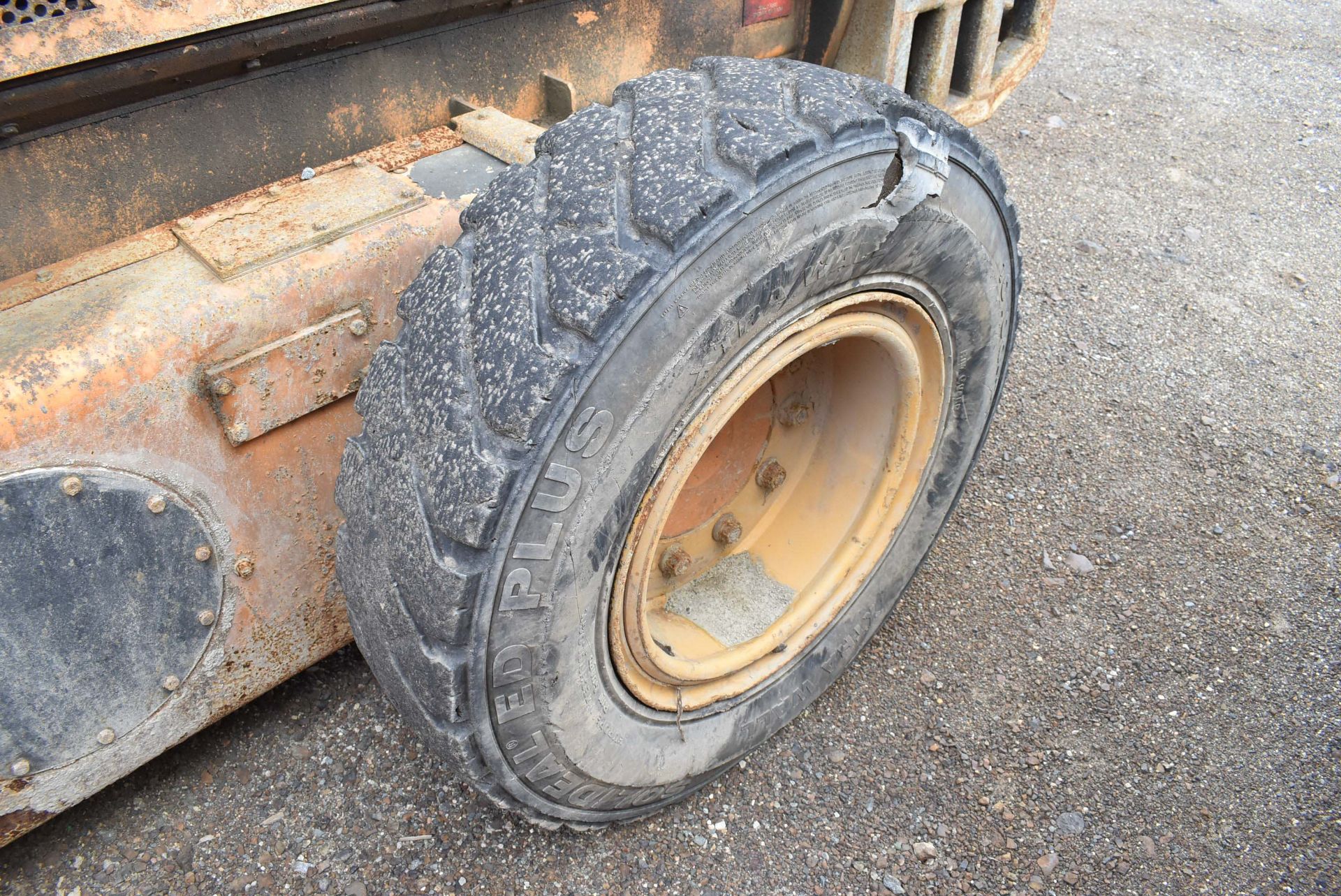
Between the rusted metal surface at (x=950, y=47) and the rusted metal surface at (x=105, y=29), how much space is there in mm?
1431

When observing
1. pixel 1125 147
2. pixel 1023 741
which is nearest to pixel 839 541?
pixel 1023 741

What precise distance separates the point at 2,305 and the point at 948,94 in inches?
86.9

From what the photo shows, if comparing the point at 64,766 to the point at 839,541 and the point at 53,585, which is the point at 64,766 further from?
the point at 839,541

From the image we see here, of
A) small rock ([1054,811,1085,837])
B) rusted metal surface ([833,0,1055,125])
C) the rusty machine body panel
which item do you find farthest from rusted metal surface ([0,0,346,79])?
small rock ([1054,811,1085,837])

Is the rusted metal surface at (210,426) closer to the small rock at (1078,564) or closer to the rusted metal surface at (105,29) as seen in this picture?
the rusted metal surface at (105,29)

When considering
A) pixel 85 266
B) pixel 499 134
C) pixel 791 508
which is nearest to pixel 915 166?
pixel 499 134

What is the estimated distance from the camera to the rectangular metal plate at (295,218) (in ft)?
4.90

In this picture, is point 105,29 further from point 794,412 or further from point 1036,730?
point 1036,730

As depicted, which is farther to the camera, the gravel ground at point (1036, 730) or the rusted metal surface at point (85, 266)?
the gravel ground at point (1036, 730)

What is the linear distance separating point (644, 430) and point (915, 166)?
59 cm

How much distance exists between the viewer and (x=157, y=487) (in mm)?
1478

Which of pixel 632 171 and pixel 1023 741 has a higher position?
pixel 632 171

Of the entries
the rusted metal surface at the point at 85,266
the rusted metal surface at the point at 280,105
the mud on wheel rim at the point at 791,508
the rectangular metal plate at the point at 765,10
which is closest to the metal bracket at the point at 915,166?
the mud on wheel rim at the point at 791,508

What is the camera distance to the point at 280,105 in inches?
64.5
